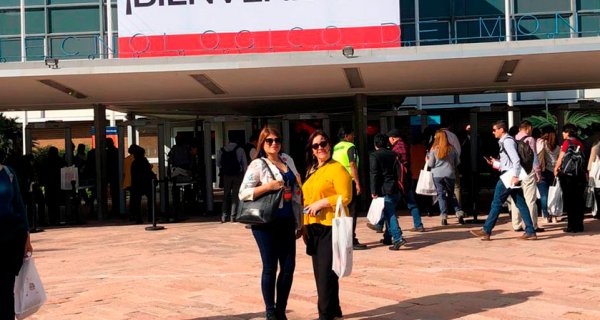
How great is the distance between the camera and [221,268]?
7910mm

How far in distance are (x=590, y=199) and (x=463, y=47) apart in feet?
10.5

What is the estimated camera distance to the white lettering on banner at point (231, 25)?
12.7 metres

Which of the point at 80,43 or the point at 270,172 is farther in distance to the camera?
the point at 80,43

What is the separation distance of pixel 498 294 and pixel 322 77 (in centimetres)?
709

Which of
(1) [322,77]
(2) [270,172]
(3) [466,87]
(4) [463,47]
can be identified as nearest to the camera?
(2) [270,172]

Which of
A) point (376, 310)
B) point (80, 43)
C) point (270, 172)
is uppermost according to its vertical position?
point (80, 43)

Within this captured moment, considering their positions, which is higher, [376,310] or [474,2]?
[474,2]

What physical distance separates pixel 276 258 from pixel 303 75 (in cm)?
737

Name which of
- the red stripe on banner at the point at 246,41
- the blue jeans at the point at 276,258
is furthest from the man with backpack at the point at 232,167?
the blue jeans at the point at 276,258

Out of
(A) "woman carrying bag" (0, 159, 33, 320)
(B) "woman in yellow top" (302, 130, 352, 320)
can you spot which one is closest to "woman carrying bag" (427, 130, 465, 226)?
(B) "woman in yellow top" (302, 130, 352, 320)

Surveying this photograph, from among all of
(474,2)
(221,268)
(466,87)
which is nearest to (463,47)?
(466,87)

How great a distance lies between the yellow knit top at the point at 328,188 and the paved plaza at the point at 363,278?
2.99 feet

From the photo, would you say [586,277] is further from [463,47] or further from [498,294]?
[463,47]

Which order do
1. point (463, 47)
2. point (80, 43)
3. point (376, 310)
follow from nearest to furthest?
point (376, 310) < point (463, 47) < point (80, 43)
